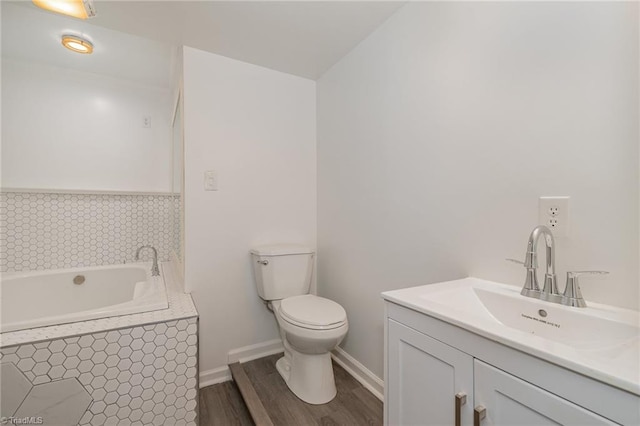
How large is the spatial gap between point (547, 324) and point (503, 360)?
0.31 m

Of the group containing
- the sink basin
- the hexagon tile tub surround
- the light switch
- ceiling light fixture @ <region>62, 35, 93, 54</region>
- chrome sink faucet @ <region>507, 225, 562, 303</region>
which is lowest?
the hexagon tile tub surround

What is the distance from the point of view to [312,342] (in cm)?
145

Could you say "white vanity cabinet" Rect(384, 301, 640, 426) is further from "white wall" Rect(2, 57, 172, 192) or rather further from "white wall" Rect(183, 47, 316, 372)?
"white wall" Rect(2, 57, 172, 192)

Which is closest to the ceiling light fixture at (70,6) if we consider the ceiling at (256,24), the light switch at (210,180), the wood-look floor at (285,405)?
the ceiling at (256,24)

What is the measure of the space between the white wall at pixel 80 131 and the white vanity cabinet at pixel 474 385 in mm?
2539

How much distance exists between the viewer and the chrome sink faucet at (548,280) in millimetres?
815

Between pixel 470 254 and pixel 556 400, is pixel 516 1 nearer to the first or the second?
pixel 470 254

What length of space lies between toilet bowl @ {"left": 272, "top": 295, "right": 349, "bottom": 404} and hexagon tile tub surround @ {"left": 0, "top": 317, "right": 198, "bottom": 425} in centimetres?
50

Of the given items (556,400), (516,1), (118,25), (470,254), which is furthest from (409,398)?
(118,25)

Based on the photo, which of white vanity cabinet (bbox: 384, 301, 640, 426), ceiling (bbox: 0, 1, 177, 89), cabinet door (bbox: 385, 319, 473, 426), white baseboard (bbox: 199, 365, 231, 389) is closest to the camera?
white vanity cabinet (bbox: 384, 301, 640, 426)

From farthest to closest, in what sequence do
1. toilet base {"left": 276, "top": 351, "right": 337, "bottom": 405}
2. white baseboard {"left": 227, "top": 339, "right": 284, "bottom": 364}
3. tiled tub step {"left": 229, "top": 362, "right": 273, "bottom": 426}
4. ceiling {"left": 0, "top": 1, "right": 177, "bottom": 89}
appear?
white baseboard {"left": 227, "top": 339, "right": 284, "bottom": 364} → ceiling {"left": 0, "top": 1, "right": 177, "bottom": 89} → toilet base {"left": 276, "top": 351, "right": 337, "bottom": 405} → tiled tub step {"left": 229, "top": 362, "right": 273, "bottom": 426}

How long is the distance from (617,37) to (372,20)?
43.0 inches

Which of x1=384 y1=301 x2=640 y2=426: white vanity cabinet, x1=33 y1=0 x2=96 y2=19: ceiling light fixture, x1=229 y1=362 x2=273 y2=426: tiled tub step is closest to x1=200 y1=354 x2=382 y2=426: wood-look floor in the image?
x1=229 y1=362 x2=273 y2=426: tiled tub step

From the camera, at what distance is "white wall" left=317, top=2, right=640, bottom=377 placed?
805mm
